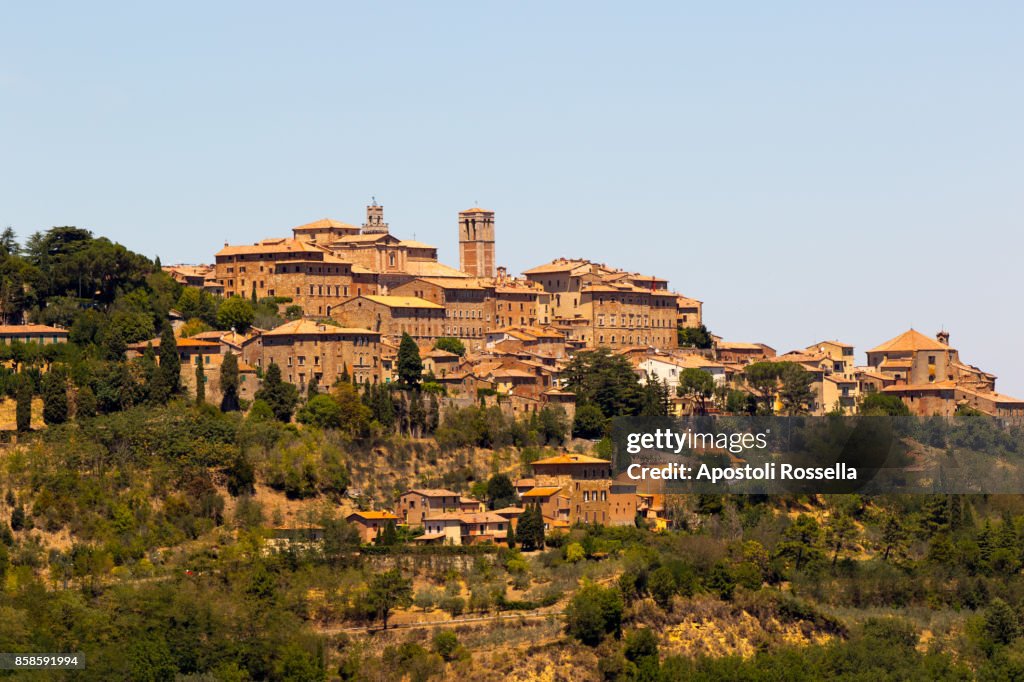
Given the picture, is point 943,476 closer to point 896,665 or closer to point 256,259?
point 896,665

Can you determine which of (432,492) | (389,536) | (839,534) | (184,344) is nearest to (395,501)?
(432,492)

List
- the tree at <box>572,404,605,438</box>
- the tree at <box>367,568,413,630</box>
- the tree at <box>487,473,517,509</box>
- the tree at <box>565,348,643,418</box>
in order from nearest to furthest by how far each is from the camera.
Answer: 1. the tree at <box>367,568,413,630</box>
2. the tree at <box>487,473,517,509</box>
3. the tree at <box>572,404,605,438</box>
4. the tree at <box>565,348,643,418</box>

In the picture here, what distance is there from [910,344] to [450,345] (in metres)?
23.5

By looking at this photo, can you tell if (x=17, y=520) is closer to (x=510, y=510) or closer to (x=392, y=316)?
(x=510, y=510)

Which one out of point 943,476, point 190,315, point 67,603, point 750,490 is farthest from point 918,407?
point 67,603

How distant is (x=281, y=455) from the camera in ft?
241

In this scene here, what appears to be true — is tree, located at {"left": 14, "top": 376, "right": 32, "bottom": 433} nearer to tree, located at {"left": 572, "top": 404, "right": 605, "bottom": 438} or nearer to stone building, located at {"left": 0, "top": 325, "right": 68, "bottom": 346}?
stone building, located at {"left": 0, "top": 325, "right": 68, "bottom": 346}

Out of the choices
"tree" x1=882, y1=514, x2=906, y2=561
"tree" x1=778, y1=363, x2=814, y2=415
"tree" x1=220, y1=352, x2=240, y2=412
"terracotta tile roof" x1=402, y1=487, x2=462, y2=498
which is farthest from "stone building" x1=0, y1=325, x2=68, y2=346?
"tree" x1=882, y1=514, x2=906, y2=561

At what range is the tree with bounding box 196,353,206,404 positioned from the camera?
248 ft

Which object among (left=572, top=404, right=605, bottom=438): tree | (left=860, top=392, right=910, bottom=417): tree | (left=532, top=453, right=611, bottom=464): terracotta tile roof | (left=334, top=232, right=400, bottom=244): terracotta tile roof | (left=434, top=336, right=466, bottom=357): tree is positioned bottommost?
(left=532, top=453, right=611, bottom=464): terracotta tile roof

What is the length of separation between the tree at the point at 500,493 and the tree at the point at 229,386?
9340 millimetres

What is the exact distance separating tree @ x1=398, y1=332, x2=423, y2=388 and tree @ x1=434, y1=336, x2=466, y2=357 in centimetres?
976

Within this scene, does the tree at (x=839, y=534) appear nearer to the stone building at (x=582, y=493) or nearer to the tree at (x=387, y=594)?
the stone building at (x=582, y=493)

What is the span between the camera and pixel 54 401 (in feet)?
236
